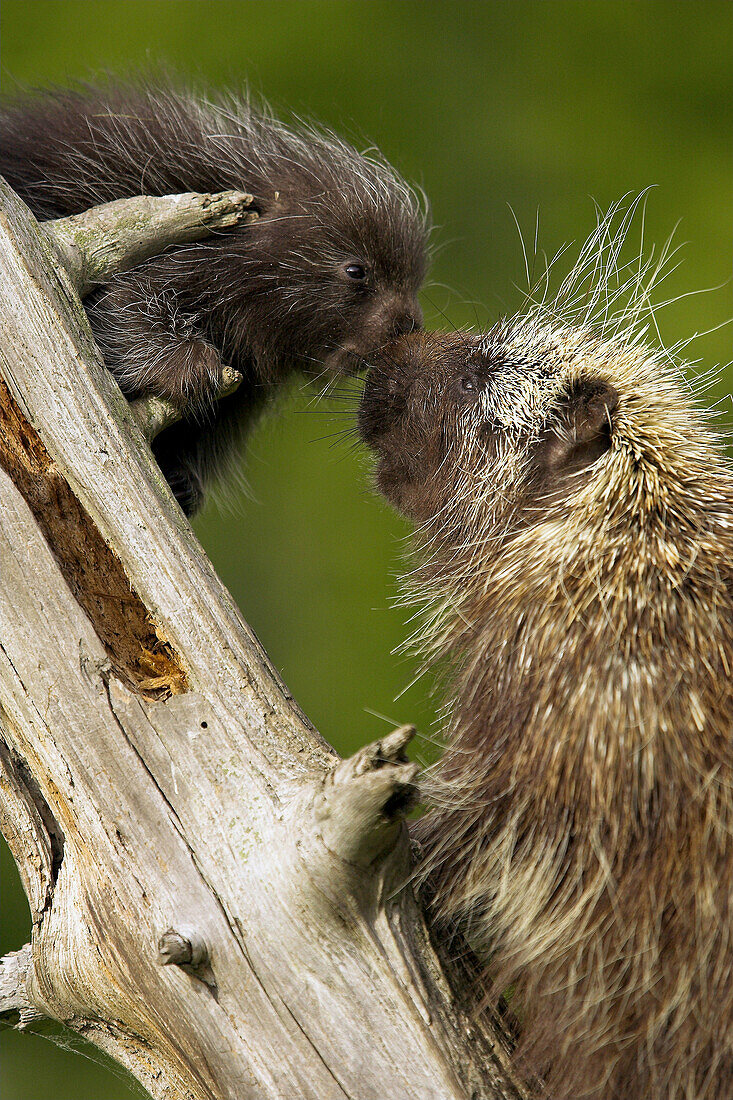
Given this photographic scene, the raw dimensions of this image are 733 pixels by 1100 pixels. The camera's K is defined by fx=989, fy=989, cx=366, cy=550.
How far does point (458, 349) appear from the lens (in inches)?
77.6

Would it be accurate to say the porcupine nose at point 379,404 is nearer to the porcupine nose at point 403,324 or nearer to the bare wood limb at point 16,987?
the porcupine nose at point 403,324

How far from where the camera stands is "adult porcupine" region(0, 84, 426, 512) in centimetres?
204

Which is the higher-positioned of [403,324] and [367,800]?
[403,324]

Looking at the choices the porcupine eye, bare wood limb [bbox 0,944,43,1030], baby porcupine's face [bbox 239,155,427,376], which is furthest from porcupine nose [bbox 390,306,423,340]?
bare wood limb [bbox 0,944,43,1030]

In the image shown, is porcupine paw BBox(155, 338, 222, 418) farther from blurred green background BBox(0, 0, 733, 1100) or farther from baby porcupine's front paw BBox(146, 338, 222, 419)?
blurred green background BBox(0, 0, 733, 1100)

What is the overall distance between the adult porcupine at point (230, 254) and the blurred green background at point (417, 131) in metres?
2.74

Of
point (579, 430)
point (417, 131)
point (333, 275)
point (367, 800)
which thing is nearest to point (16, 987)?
point (367, 800)

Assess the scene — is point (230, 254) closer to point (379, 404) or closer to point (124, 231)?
point (124, 231)

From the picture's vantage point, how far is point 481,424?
6.19ft

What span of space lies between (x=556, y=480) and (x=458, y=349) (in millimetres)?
384

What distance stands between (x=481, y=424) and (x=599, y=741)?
2.35 ft

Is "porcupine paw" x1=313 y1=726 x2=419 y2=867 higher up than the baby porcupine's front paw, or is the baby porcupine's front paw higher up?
the baby porcupine's front paw

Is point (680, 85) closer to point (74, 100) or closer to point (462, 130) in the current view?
point (462, 130)

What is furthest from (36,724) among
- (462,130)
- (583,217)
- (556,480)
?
(462,130)
